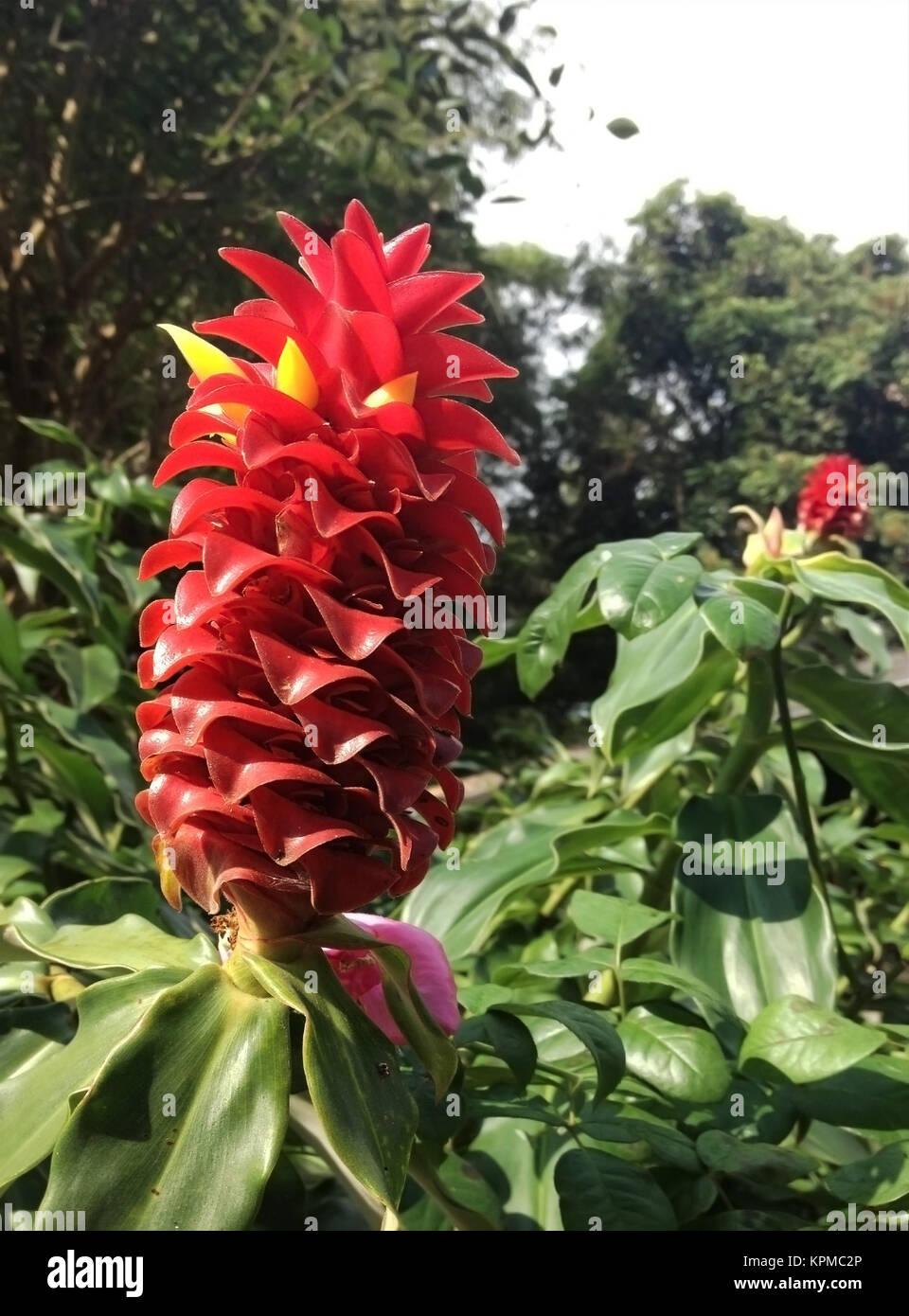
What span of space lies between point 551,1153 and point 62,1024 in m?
0.28

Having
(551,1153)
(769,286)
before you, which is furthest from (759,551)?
(769,286)

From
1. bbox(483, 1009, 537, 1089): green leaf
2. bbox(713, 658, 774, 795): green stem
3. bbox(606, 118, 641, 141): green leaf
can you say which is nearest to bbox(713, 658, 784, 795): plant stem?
bbox(713, 658, 774, 795): green stem

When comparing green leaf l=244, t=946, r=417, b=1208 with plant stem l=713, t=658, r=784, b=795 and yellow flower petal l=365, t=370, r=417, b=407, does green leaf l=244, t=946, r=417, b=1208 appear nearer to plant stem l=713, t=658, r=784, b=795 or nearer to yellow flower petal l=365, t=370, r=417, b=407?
yellow flower petal l=365, t=370, r=417, b=407

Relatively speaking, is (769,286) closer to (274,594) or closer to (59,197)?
(59,197)

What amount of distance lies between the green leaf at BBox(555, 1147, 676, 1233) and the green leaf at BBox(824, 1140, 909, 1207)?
0.09 m

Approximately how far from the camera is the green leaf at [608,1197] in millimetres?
453

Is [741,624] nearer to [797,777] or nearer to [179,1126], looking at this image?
[797,777]

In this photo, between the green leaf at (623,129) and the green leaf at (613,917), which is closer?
the green leaf at (613,917)

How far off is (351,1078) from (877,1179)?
0.27m

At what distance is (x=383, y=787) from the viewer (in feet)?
1.34

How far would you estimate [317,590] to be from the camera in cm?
41

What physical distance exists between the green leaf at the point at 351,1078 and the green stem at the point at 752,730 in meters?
0.43

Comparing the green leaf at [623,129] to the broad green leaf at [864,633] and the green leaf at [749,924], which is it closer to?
the broad green leaf at [864,633]

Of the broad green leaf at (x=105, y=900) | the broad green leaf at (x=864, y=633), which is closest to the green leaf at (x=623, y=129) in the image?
the broad green leaf at (x=864, y=633)
